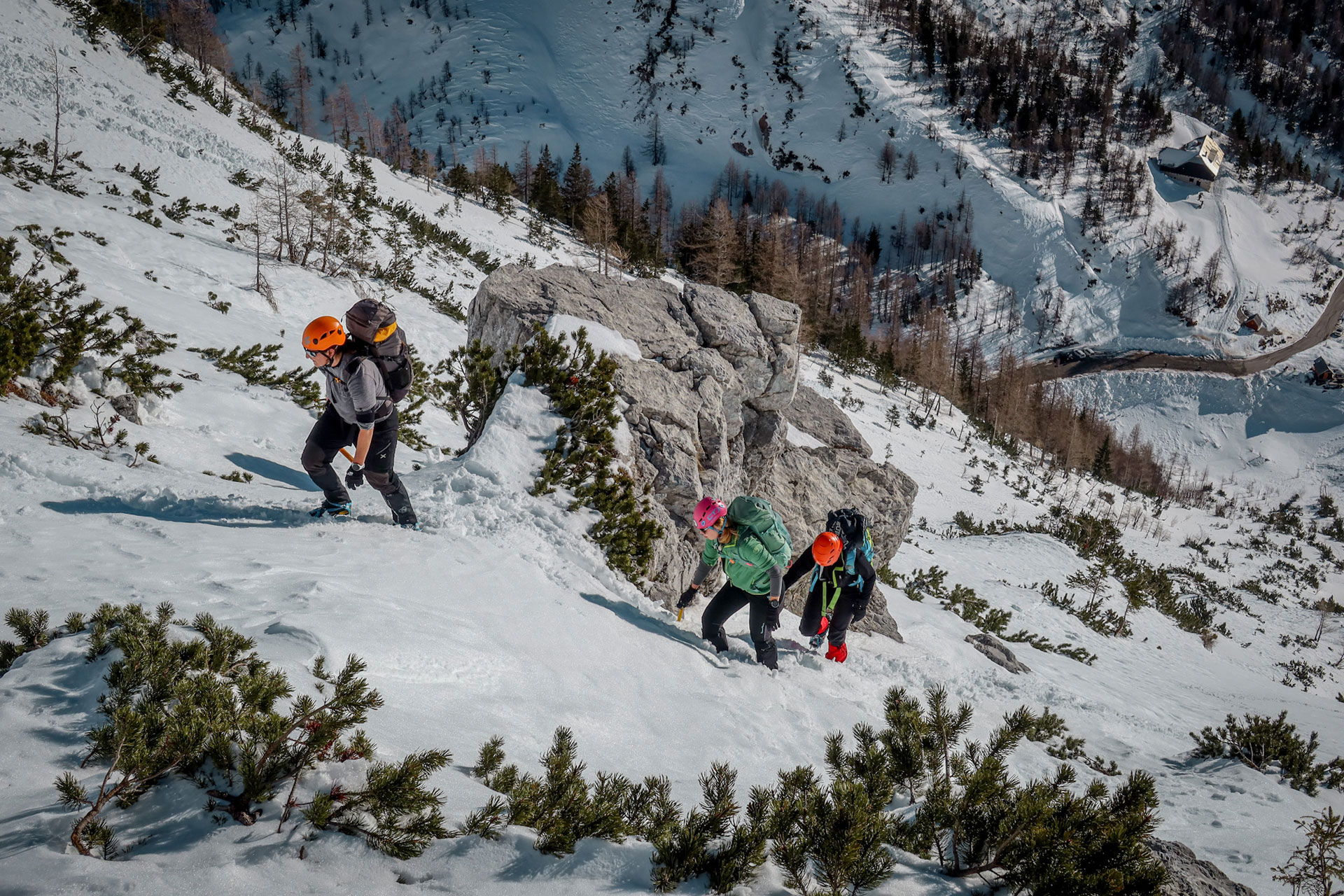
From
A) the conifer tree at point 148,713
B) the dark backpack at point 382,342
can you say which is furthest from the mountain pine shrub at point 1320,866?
the dark backpack at point 382,342

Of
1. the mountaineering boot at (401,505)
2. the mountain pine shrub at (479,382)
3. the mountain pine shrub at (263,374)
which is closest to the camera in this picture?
the mountaineering boot at (401,505)

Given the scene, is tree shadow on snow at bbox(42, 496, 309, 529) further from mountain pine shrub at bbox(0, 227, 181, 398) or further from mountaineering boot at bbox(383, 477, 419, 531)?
mountain pine shrub at bbox(0, 227, 181, 398)

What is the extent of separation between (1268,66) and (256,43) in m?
191

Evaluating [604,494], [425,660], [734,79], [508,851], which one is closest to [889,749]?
[508,851]

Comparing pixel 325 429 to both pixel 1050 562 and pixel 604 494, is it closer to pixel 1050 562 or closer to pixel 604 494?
pixel 604 494

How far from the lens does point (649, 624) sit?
5816 mm

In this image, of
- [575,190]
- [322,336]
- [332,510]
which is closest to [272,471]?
[332,510]

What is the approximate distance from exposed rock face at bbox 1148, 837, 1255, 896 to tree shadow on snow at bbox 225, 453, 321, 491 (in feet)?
27.0

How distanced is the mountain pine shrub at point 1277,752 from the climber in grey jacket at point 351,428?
8512 mm

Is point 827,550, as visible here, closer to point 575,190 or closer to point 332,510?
point 332,510

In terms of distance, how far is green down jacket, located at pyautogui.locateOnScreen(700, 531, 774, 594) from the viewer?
5836 mm

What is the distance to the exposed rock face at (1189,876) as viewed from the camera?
261cm

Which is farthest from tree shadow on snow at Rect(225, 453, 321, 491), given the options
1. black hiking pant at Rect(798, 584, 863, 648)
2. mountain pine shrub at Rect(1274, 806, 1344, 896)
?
mountain pine shrub at Rect(1274, 806, 1344, 896)

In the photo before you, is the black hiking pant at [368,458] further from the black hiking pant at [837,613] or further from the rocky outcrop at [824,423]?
the rocky outcrop at [824,423]
